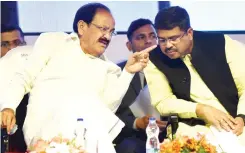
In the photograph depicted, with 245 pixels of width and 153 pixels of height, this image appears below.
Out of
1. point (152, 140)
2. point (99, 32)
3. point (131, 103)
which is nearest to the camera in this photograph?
point (152, 140)

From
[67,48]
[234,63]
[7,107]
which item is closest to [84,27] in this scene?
[67,48]

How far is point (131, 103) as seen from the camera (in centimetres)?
262

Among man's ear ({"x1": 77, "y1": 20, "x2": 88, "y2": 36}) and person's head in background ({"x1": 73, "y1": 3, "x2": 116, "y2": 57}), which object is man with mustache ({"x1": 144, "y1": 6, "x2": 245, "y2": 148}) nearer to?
person's head in background ({"x1": 73, "y1": 3, "x2": 116, "y2": 57})

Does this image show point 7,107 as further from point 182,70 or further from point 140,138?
point 182,70

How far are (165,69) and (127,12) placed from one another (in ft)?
2.60

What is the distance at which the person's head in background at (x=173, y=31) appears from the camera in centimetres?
233

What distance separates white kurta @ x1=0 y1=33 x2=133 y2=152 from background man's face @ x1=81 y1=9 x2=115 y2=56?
0.06m

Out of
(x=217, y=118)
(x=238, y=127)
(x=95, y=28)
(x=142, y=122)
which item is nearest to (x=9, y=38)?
(x=95, y=28)

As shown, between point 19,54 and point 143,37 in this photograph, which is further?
point 143,37

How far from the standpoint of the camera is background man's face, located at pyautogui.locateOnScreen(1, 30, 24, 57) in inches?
110

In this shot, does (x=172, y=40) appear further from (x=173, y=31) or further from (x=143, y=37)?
(x=143, y=37)

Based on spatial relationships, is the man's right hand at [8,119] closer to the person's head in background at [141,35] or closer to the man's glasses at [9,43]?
the man's glasses at [9,43]

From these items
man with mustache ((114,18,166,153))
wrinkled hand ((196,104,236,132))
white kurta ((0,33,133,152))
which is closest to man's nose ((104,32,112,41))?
white kurta ((0,33,133,152))

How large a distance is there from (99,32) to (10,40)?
774 mm
